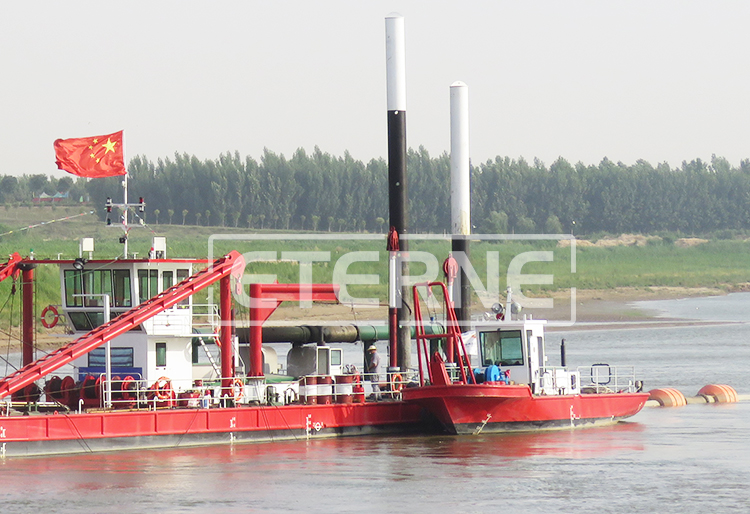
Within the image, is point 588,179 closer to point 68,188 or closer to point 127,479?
point 68,188

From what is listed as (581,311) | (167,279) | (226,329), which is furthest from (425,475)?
(581,311)

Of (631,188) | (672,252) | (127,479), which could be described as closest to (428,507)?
(127,479)

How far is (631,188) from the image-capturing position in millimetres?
140500

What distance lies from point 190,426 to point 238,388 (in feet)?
5.34

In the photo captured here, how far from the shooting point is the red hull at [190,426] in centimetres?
2825

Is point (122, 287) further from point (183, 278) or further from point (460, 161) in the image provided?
point (460, 161)

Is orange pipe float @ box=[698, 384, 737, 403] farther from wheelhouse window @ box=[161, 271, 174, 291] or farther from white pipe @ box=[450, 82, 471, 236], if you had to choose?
wheelhouse window @ box=[161, 271, 174, 291]

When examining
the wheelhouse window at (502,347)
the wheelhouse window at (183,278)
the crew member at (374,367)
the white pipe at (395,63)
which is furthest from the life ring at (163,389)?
the white pipe at (395,63)

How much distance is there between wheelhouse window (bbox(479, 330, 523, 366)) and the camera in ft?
113

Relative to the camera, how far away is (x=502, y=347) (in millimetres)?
34594

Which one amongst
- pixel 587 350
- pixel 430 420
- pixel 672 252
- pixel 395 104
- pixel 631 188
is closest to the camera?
pixel 430 420

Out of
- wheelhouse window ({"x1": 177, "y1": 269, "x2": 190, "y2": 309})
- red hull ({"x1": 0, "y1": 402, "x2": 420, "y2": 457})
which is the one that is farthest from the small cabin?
wheelhouse window ({"x1": 177, "y1": 269, "x2": 190, "y2": 309})

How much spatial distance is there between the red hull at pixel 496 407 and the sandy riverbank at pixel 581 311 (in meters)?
23.2

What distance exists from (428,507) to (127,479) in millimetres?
6609
